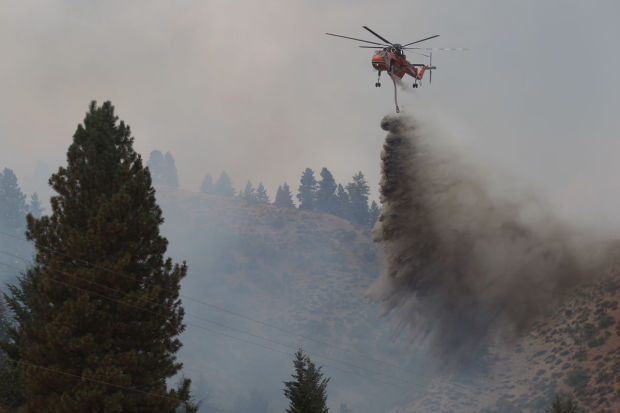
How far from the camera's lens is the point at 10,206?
163750 millimetres

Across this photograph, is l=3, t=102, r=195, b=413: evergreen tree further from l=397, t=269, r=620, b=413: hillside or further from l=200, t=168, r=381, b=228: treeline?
l=200, t=168, r=381, b=228: treeline

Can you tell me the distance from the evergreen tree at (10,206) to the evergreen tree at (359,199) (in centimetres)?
9523

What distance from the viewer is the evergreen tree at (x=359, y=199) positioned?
18012 centimetres

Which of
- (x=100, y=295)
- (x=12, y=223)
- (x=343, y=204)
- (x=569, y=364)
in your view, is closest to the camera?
(x=100, y=295)

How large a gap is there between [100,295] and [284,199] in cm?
17297

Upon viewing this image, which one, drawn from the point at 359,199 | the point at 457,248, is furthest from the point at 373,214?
the point at 457,248

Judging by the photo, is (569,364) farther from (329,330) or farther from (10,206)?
(10,206)

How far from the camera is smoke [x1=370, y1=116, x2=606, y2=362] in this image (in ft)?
126

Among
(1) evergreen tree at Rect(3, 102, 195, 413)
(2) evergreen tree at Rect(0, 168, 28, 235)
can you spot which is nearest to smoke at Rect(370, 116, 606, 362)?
(1) evergreen tree at Rect(3, 102, 195, 413)

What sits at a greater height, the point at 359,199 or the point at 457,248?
the point at 359,199

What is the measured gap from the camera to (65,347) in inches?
723

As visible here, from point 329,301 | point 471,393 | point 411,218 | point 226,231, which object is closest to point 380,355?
point 329,301

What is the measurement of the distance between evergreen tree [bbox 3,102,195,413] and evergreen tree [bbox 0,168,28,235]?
158 meters

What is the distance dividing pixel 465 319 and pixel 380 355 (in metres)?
82.7
